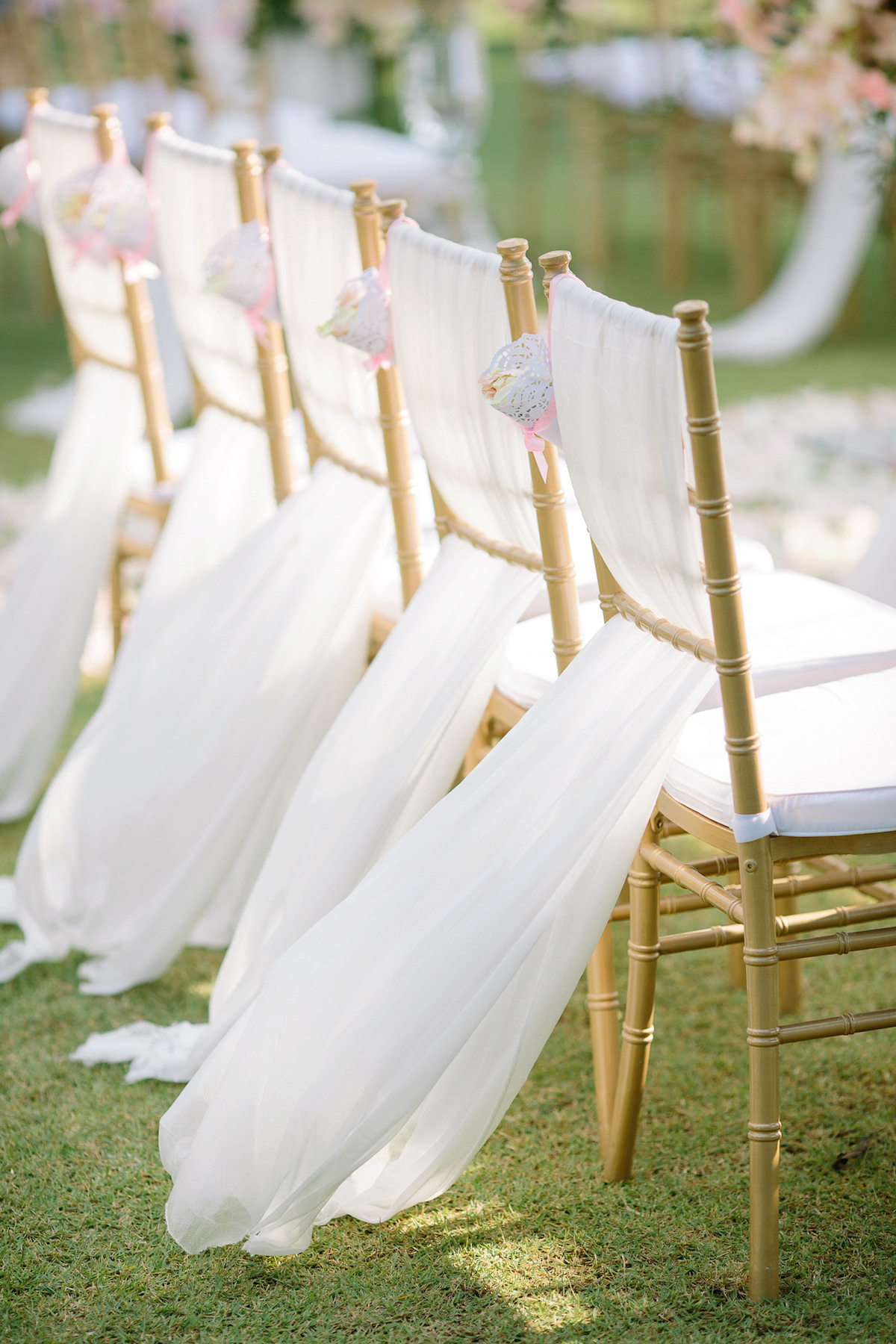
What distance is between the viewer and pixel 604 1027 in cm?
174

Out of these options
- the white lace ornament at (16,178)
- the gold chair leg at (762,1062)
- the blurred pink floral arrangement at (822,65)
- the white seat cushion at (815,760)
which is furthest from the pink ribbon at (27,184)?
the gold chair leg at (762,1062)

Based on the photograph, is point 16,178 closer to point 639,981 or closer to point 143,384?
point 143,384

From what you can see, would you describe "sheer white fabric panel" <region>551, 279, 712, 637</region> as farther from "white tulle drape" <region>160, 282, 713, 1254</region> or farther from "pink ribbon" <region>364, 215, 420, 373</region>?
"pink ribbon" <region>364, 215, 420, 373</region>

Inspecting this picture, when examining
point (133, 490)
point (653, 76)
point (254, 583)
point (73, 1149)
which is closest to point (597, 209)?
point (653, 76)

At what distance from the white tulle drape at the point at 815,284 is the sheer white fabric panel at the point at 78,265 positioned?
3150mm

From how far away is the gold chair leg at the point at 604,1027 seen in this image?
1.73 meters

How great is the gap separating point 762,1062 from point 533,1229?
365 mm

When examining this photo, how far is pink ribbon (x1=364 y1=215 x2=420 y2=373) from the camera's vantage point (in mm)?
1819

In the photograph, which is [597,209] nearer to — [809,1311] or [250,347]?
[250,347]

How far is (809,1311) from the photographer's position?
1479 mm

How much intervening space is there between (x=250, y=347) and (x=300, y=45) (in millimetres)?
3890

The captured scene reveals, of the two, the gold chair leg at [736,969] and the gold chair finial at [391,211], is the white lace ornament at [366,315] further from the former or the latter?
the gold chair leg at [736,969]

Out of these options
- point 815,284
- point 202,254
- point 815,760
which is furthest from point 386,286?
point 815,284

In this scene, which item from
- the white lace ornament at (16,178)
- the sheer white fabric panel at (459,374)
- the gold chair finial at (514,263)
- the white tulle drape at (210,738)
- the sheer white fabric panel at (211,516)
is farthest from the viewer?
the white lace ornament at (16,178)
